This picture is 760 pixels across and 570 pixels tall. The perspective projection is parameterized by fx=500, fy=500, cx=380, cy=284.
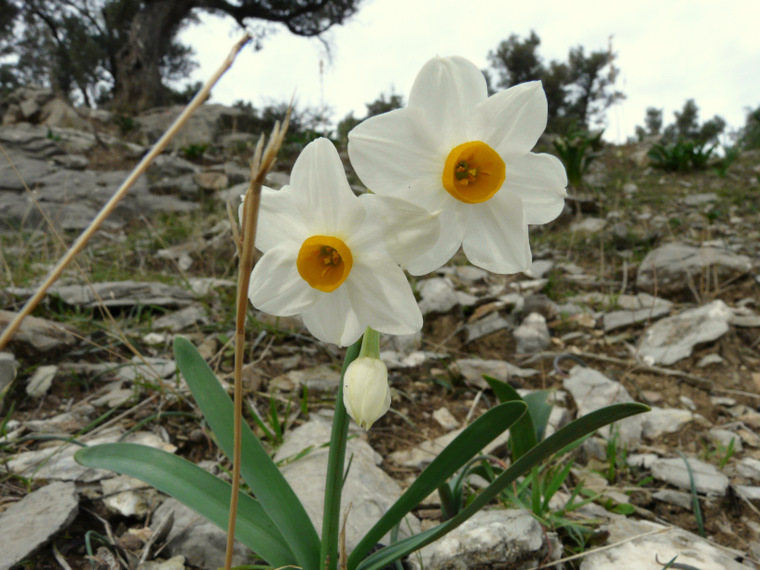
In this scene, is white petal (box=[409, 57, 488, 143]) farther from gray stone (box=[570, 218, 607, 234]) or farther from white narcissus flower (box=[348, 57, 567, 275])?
gray stone (box=[570, 218, 607, 234])

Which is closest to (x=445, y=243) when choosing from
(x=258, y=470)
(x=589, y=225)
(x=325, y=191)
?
(x=325, y=191)

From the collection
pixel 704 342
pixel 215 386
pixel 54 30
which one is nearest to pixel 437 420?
pixel 215 386

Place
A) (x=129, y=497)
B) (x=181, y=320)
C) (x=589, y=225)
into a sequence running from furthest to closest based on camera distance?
(x=589, y=225) < (x=181, y=320) < (x=129, y=497)

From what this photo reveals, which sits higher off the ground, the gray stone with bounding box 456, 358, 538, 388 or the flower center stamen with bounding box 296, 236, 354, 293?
the flower center stamen with bounding box 296, 236, 354, 293

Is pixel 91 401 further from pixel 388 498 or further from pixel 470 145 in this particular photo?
pixel 470 145

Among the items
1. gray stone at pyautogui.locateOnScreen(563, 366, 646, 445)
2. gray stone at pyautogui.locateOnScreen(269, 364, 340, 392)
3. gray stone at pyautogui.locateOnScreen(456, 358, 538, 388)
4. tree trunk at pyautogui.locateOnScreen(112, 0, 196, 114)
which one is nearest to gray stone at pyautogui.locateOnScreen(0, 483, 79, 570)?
gray stone at pyautogui.locateOnScreen(269, 364, 340, 392)

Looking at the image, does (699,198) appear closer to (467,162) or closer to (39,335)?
(467,162)
